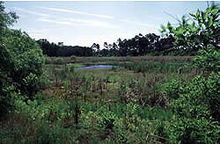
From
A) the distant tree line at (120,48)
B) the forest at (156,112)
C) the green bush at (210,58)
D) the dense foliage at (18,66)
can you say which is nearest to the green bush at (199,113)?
the forest at (156,112)

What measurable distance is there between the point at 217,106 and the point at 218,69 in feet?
2.40

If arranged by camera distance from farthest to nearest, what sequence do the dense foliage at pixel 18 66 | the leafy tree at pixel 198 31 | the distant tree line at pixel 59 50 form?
the distant tree line at pixel 59 50 → the dense foliage at pixel 18 66 → the leafy tree at pixel 198 31

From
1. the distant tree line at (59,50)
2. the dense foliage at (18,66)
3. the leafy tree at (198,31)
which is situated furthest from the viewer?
the distant tree line at (59,50)

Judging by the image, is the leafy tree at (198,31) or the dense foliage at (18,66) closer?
the leafy tree at (198,31)

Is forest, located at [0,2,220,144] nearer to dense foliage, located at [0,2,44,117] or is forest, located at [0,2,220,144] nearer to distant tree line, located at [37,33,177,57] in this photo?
dense foliage, located at [0,2,44,117]

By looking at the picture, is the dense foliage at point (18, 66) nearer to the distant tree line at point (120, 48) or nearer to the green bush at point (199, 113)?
the green bush at point (199, 113)

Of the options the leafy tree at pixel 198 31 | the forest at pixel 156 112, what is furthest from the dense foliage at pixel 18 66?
the leafy tree at pixel 198 31

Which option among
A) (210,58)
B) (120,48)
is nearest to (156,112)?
(210,58)

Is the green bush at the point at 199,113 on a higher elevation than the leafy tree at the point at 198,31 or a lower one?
lower

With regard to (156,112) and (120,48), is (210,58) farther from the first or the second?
(120,48)

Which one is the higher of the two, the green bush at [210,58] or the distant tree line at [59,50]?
the distant tree line at [59,50]

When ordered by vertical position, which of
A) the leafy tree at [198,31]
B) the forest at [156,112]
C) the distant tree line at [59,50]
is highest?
the distant tree line at [59,50]

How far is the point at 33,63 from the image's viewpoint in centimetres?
858

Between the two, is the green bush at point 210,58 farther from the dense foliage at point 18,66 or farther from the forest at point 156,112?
the dense foliage at point 18,66
